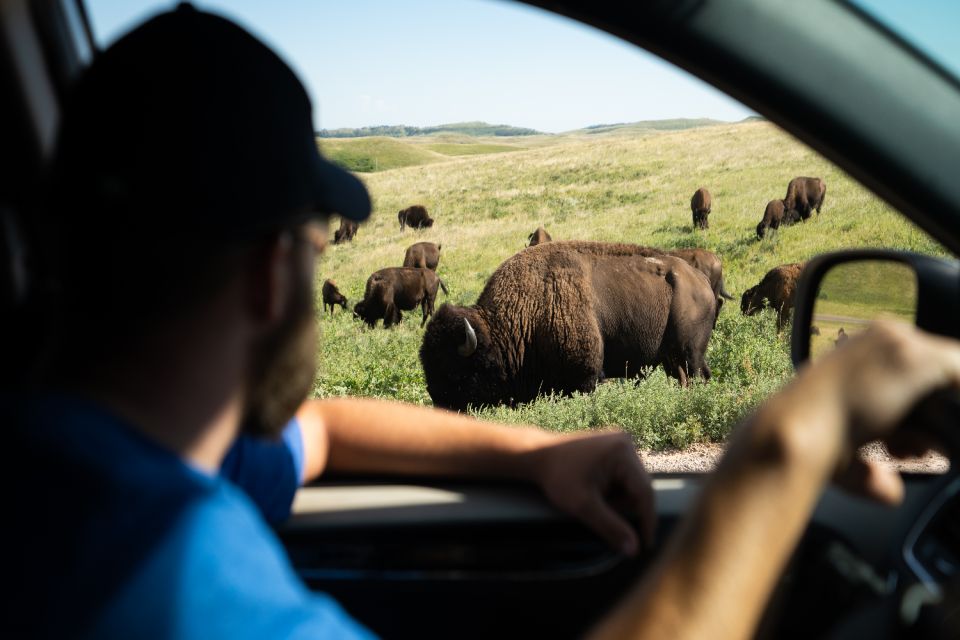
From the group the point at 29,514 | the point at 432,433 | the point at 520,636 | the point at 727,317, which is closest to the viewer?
the point at 29,514

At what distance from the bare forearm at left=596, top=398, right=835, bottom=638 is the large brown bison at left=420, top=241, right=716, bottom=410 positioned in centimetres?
902

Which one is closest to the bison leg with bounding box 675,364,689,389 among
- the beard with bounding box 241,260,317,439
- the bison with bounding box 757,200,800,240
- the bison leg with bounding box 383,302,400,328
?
the bison leg with bounding box 383,302,400,328

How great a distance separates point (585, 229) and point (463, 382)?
53.4 ft

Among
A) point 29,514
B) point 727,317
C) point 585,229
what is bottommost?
point 585,229

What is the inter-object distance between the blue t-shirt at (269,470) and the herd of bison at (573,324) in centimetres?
823

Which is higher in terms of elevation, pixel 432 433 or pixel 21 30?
pixel 21 30

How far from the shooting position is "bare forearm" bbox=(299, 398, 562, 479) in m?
1.78

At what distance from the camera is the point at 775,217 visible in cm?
2173

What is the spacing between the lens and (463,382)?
10.2 metres

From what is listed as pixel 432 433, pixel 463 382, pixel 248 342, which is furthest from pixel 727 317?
pixel 248 342

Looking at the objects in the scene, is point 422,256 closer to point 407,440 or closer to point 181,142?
point 407,440

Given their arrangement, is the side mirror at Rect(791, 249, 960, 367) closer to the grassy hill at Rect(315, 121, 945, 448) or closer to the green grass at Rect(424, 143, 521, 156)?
the grassy hill at Rect(315, 121, 945, 448)

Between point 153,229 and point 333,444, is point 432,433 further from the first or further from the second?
point 153,229

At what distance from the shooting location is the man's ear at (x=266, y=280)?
0.98 meters
